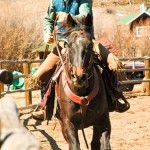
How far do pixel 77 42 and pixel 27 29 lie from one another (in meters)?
28.6

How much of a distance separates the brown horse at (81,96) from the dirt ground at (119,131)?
924 mm

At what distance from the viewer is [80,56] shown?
4500 millimetres

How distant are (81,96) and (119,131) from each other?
3.85m

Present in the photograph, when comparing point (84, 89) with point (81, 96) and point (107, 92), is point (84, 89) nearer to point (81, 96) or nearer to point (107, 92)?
point (81, 96)

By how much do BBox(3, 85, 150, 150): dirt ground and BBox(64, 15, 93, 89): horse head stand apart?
1458 mm

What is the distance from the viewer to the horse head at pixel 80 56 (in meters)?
4.45

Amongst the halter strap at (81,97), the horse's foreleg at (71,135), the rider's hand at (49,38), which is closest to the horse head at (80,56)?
the halter strap at (81,97)

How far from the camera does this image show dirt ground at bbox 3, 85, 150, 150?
7.31 m

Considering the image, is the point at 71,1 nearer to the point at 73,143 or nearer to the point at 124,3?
the point at 73,143

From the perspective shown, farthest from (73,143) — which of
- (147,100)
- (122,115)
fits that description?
(147,100)

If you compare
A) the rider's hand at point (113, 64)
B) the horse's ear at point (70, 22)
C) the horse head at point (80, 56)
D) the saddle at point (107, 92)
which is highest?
the horse's ear at point (70, 22)

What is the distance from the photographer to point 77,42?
4652mm

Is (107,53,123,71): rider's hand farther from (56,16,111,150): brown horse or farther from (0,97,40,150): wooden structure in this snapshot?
(0,97,40,150): wooden structure

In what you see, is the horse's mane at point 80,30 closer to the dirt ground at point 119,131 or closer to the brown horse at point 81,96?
the brown horse at point 81,96
